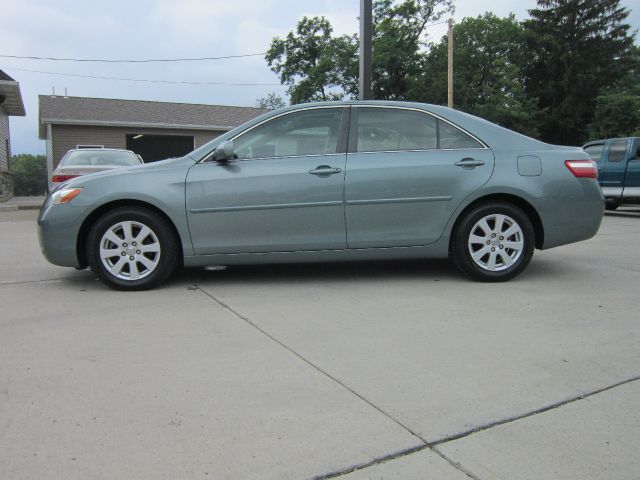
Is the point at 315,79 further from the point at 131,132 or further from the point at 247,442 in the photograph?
the point at 247,442

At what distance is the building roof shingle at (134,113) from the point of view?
23.2m

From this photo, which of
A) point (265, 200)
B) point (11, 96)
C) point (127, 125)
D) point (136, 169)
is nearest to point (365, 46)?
point (265, 200)

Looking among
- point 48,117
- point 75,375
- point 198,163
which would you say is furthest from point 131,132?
point 75,375

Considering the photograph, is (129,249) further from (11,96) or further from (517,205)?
(11,96)

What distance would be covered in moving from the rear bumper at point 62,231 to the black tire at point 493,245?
336 centimetres

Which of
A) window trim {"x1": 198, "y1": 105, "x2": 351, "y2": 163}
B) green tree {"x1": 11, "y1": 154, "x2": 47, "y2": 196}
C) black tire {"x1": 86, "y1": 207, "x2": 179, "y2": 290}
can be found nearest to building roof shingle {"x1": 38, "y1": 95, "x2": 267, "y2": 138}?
black tire {"x1": 86, "y1": 207, "x2": 179, "y2": 290}

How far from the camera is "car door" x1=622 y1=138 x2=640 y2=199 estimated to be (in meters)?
12.0

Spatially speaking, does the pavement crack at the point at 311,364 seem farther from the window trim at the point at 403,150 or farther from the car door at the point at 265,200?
the window trim at the point at 403,150

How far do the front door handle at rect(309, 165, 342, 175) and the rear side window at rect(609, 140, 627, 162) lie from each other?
10.3 meters

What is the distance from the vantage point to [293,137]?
190 inches

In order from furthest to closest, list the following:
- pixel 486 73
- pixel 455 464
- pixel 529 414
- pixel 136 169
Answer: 1. pixel 486 73
2. pixel 136 169
3. pixel 529 414
4. pixel 455 464

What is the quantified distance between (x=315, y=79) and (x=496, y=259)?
40251mm

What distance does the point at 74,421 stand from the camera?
2.38m

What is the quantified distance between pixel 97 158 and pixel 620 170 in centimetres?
1156
